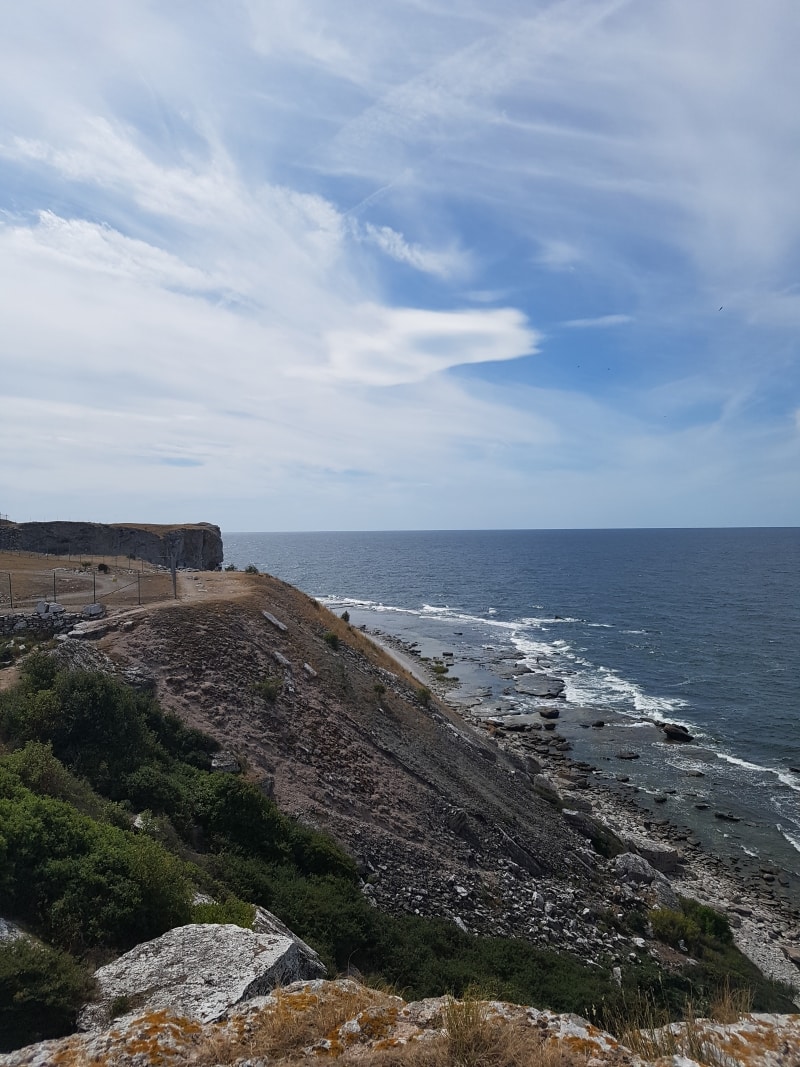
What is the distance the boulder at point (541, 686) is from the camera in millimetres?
54256

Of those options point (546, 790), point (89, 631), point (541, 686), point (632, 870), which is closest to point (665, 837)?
point (546, 790)

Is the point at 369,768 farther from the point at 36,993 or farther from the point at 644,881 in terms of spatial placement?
the point at 36,993

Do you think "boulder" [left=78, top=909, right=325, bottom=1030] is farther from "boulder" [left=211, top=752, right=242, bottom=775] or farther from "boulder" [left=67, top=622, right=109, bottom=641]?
"boulder" [left=67, top=622, right=109, bottom=641]

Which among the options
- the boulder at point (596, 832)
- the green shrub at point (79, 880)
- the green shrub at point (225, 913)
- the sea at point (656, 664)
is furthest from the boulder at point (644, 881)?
the green shrub at point (79, 880)

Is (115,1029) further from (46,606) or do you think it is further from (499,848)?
(46,606)

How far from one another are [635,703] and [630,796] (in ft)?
57.1

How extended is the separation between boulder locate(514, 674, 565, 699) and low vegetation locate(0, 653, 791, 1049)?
3407 centimetres

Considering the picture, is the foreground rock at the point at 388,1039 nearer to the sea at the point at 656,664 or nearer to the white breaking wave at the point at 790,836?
the sea at the point at 656,664

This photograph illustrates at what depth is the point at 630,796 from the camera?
3528cm

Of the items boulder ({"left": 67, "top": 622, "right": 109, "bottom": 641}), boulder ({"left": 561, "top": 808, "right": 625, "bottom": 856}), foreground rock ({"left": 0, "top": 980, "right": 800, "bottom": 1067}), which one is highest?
boulder ({"left": 67, "top": 622, "right": 109, "bottom": 641})

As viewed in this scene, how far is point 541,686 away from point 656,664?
46.4 ft

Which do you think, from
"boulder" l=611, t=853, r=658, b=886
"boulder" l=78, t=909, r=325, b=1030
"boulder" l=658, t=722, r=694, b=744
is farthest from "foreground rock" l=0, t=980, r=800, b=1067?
"boulder" l=658, t=722, r=694, b=744

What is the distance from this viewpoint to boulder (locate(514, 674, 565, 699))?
178ft

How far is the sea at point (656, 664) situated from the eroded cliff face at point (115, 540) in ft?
80.7
